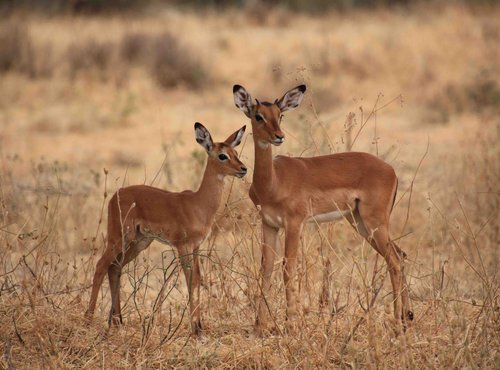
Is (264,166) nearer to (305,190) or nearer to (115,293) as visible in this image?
(305,190)

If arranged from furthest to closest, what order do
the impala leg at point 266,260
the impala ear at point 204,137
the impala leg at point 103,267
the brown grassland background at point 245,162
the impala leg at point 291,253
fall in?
the impala ear at point 204,137, the impala leg at point 103,267, the impala leg at point 291,253, the impala leg at point 266,260, the brown grassland background at point 245,162

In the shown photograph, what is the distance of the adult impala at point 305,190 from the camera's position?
6.80 metres

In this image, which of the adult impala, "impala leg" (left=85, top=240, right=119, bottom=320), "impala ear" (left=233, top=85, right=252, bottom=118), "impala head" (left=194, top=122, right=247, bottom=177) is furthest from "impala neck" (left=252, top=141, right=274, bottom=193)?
"impala leg" (left=85, top=240, right=119, bottom=320)

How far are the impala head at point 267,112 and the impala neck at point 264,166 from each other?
1.9 inches

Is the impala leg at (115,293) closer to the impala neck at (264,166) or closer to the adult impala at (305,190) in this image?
the adult impala at (305,190)

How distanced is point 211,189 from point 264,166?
41 cm

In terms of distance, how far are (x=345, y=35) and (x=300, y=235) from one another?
15.1 m

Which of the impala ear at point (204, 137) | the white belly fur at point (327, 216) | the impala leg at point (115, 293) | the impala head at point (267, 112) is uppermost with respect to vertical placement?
the impala head at point (267, 112)

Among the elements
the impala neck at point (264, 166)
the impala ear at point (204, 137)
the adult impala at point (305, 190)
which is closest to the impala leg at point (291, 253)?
the adult impala at point (305, 190)

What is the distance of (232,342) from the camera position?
6.43 metres

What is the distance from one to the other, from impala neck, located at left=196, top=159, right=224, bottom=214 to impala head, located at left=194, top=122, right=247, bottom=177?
43 millimetres

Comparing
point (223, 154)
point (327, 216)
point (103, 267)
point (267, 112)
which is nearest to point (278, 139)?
point (267, 112)

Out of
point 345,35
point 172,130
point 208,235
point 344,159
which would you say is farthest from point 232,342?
point 345,35

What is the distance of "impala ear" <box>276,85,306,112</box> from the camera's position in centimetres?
691
